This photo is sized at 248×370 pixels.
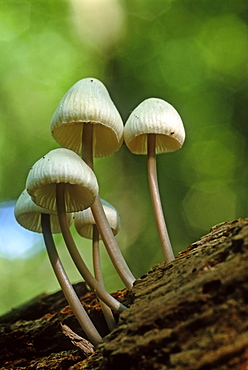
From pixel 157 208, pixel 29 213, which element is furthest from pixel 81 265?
pixel 29 213

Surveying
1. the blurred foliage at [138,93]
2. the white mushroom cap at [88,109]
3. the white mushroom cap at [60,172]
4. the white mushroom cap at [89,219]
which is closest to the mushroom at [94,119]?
the white mushroom cap at [88,109]

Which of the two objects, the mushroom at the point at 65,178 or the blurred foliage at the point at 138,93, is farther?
the blurred foliage at the point at 138,93

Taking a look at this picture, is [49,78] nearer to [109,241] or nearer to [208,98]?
[208,98]

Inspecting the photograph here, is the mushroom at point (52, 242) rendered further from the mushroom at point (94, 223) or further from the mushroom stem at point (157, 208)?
the mushroom stem at point (157, 208)

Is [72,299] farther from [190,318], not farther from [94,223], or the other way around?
[190,318]

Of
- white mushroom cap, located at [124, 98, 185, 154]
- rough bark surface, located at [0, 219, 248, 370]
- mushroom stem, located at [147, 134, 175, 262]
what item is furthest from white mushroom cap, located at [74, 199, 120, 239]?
rough bark surface, located at [0, 219, 248, 370]

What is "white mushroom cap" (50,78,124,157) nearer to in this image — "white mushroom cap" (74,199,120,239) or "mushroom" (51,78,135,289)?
"mushroom" (51,78,135,289)

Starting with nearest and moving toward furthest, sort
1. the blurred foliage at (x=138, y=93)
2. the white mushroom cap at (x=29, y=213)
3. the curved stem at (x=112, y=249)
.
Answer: the curved stem at (x=112, y=249)
the white mushroom cap at (x=29, y=213)
the blurred foliage at (x=138, y=93)
